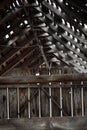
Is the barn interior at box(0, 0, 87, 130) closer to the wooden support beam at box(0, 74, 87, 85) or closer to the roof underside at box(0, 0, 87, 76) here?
the roof underside at box(0, 0, 87, 76)

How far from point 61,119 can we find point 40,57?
33.4ft

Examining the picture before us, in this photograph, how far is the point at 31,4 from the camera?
8.41 metres

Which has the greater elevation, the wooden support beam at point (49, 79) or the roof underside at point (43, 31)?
the roof underside at point (43, 31)

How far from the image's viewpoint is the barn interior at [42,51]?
7.79m

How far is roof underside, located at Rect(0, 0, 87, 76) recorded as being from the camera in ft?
23.2

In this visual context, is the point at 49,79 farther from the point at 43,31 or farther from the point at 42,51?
the point at 42,51

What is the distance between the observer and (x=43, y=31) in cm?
1022

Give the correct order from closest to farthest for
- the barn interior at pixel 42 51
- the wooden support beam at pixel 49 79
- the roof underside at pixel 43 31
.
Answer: the wooden support beam at pixel 49 79
the roof underside at pixel 43 31
the barn interior at pixel 42 51

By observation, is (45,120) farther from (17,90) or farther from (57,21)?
(17,90)

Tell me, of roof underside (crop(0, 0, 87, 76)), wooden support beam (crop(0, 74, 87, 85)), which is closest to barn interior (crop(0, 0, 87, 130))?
roof underside (crop(0, 0, 87, 76))

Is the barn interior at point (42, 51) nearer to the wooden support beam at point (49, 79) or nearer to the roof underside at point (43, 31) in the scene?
the roof underside at point (43, 31)

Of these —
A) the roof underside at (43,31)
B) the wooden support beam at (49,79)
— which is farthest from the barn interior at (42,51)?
the wooden support beam at (49,79)

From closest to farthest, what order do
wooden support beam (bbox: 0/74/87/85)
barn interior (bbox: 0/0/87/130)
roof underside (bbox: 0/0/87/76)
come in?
1. wooden support beam (bbox: 0/74/87/85)
2. roof underside (bbox: 0/0/87/76)
3. barn interior (bbox: 0/0/87/130)

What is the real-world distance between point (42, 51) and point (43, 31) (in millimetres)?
2088
